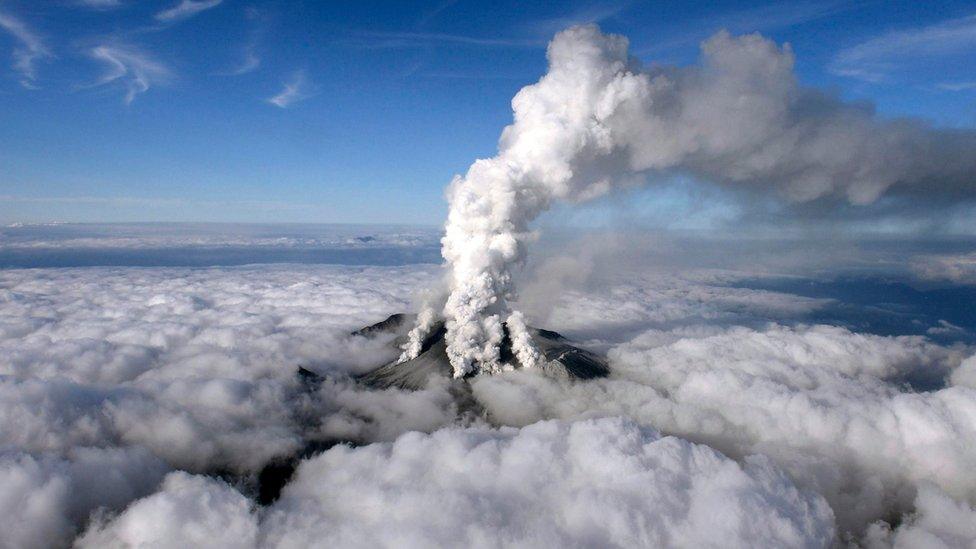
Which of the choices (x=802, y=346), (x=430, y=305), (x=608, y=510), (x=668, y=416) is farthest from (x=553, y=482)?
(x=802, y=346)

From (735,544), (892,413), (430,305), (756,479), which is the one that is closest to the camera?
(735,544)

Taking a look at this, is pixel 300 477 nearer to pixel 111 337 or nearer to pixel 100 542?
pixel 100 542

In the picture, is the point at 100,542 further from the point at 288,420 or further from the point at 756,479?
the point at 756,479

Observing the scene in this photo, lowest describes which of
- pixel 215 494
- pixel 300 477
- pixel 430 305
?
pixel 300 477

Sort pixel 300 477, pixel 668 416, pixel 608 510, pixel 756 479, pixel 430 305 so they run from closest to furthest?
pixel 608 510 < pixel 756 479 < pixel 300 477 < pixel 668 416 < pixel 430 305

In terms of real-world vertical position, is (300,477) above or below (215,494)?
below

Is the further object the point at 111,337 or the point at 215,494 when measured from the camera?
the point at 111,337
